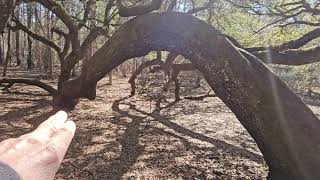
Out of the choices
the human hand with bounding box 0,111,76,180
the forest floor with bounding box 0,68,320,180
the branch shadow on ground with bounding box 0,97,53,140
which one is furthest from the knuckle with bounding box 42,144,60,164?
the branch shadow on ground with bounding box 0,97,53,140

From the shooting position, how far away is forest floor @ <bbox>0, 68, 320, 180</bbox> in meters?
5.36

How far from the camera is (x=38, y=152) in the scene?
55cm

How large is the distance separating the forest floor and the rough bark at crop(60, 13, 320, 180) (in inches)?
73.6

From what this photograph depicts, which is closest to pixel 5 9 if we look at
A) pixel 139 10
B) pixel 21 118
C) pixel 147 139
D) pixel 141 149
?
pixel 139 10

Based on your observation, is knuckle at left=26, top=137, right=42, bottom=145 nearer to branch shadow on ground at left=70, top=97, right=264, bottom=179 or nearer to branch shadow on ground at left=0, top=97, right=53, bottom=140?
branch shadow on ground at left=70, top=97, right=264, bottom=179

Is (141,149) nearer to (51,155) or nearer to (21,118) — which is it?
(21,118)

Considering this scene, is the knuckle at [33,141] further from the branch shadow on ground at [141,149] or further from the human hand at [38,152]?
the branch shadow on ground at [141,149]

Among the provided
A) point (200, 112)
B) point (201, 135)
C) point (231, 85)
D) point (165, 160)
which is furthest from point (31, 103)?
point (231, 85)

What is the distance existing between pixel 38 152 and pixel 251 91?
297 centimetres

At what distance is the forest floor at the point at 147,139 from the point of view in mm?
5355

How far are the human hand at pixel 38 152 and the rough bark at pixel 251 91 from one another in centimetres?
280

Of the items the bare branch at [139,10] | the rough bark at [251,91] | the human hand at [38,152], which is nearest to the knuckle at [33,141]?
the human hand at [38,152]

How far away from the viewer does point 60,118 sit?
704mm

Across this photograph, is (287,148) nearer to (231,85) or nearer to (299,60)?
(231,85)
